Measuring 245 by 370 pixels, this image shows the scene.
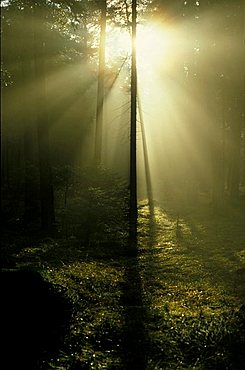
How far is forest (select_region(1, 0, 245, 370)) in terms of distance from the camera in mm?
8384

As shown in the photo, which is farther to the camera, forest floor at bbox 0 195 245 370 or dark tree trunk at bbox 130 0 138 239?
dark tree trunk at bbox 130 0 138 239

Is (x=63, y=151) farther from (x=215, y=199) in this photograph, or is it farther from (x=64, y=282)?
(x=64, y=282)

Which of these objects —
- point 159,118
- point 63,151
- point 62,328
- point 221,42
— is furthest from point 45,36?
point 159,118

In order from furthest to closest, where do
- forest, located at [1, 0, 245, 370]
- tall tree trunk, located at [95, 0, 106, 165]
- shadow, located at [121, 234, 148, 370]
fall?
tall tree trunk, located at [95, 0, 106, 165] < forest, located at [1, 0, 245, 370] < shadow, located at [121, 234, 148, 370]

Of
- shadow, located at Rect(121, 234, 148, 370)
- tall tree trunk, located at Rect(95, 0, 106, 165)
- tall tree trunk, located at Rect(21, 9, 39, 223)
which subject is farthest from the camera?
tall tree trunk, located at Rect(95, 0, 106, 165)

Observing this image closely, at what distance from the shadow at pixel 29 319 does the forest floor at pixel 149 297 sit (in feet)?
0.76

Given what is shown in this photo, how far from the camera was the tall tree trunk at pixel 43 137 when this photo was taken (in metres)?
18.7

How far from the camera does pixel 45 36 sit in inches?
758

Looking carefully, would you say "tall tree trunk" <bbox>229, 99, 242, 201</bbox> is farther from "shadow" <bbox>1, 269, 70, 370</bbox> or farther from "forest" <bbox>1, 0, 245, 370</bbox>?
"shadow" <bbox>1, 269, 70, 370</bbox>

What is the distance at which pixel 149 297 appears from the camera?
11266 millimetres

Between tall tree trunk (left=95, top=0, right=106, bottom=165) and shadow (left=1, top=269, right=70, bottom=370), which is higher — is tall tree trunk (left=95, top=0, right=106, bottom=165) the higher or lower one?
the higher one

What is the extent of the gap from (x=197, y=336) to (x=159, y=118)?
130ft

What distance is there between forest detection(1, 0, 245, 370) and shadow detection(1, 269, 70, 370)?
3 centimetres

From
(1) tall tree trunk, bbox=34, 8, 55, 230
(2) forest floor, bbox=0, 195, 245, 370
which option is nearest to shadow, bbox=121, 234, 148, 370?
(2) forest floor, bbox=0, 195, 245, 370
